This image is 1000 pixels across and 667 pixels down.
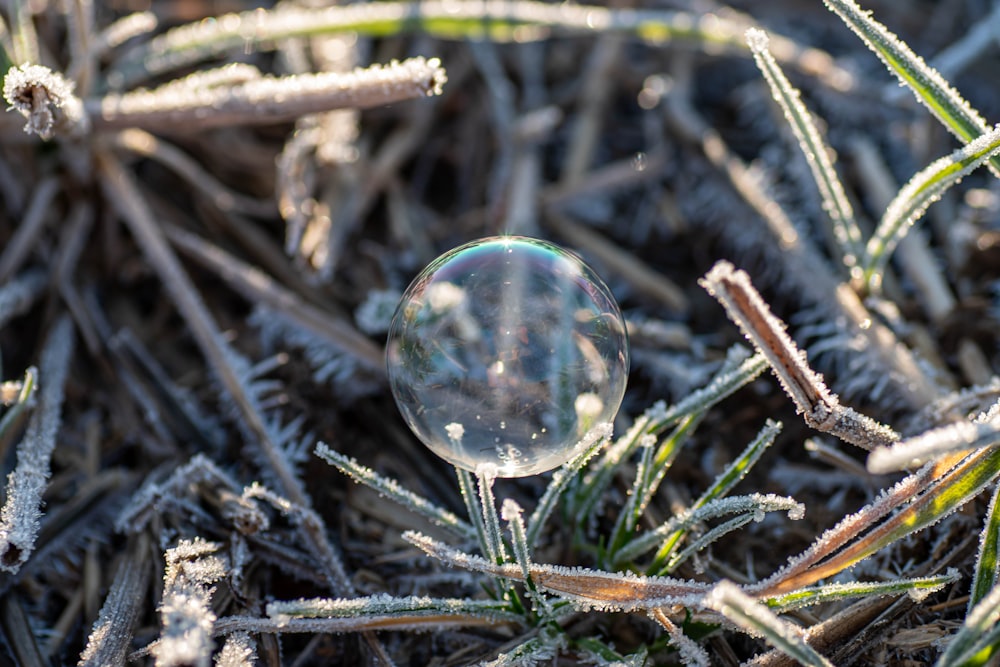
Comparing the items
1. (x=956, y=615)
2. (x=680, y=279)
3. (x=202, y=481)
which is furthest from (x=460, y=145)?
(x=956, y=615)

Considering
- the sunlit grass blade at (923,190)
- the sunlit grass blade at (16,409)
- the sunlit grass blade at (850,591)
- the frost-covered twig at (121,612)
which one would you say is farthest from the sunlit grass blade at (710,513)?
the sunlit grass blade at (16,409)

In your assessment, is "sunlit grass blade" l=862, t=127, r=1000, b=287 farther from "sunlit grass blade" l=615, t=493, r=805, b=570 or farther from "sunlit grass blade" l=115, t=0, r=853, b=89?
"sunlit grass blade" l=115, t=0, r=853, b=89

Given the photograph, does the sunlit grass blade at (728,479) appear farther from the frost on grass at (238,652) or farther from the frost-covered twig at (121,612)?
the frost-covered twig at (121,612)

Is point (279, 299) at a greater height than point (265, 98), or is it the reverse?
point (265, 98)

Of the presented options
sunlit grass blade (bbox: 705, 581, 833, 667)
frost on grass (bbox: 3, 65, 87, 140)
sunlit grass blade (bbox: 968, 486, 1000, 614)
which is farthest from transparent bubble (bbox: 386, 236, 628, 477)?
frost on grass (bbox: 3, 65, 87, 140)

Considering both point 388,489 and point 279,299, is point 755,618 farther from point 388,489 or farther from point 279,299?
point 279,299

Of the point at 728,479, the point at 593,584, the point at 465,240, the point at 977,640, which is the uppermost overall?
the point at 465,240

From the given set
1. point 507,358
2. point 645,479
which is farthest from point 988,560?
point 507,358
